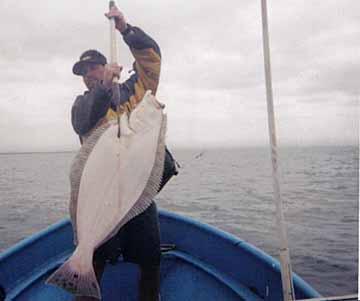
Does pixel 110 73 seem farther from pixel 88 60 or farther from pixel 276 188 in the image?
pixel 276 188

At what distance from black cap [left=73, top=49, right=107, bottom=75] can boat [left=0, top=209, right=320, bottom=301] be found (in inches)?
28.3

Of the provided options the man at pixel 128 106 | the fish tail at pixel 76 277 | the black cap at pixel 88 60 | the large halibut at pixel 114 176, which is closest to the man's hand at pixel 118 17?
the man at pixel 128 106

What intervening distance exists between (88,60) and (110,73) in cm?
12

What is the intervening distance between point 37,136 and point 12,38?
15.7 inches

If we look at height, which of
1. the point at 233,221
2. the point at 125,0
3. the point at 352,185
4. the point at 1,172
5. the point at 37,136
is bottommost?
the point at 233,221

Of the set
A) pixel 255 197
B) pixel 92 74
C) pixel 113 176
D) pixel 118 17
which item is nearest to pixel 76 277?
pixel 113 176

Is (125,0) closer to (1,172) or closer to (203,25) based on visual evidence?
(203,25)

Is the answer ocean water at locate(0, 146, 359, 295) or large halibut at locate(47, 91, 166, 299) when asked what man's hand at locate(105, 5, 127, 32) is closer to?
large halibut at locate(47, 91, 166, 299)

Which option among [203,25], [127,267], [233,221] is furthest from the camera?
[233,221]

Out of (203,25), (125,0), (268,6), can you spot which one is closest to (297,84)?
(268,6)

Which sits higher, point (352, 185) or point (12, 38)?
point (12, 38)

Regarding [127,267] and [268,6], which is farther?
[127,267]

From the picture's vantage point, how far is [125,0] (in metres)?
1.39

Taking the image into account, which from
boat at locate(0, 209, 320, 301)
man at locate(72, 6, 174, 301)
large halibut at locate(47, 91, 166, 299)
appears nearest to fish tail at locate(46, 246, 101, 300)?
large halibut at locate(47, 91, 166, 299)
